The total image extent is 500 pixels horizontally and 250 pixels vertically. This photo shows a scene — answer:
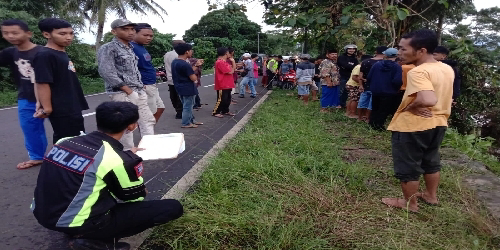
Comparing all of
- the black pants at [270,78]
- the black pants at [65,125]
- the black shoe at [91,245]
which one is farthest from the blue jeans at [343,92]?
the black shoe at [91,245]

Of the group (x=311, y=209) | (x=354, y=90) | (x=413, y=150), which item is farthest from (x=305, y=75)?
Answer: (x=311, y=209)

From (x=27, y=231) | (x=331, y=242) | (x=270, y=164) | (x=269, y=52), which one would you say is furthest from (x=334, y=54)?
(x=269, y=52)

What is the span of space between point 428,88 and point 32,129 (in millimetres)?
3944

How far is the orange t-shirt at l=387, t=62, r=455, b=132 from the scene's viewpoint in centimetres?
259

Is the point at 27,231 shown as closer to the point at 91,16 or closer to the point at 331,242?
the point at 331,242

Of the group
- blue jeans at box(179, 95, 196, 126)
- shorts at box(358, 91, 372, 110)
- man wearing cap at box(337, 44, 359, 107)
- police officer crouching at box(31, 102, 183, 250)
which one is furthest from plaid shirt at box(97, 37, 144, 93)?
man wearing cap at box(337, 44, 359, 107)

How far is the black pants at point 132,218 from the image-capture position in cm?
219

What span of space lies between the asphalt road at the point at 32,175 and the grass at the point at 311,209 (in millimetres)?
532

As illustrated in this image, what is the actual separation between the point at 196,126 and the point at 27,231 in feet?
12.8

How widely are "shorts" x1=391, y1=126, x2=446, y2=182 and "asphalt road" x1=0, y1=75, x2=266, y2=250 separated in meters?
2.15

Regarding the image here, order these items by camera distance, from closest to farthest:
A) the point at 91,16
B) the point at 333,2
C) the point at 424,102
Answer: the point at 424,102, the point at 333,2, the point at 91,16

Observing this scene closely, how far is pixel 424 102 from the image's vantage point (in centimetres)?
254

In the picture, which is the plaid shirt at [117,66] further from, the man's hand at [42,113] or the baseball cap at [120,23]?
the man's hand at [42,113]

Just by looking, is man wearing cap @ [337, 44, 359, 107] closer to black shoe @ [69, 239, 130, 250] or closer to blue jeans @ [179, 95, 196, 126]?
blue jeans @ [179, 95, 196, 126]
